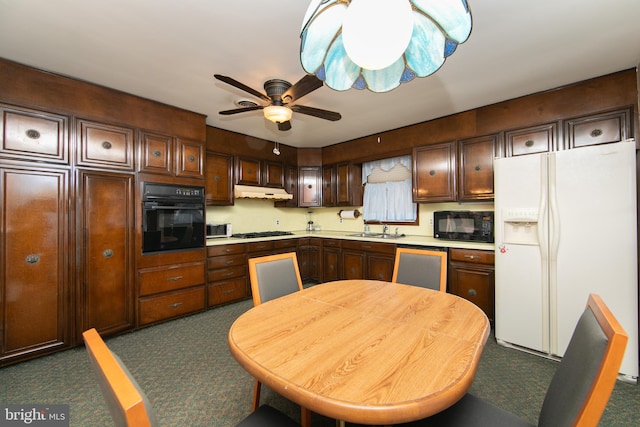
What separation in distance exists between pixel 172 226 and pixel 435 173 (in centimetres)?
328

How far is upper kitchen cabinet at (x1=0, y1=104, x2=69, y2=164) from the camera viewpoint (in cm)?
204

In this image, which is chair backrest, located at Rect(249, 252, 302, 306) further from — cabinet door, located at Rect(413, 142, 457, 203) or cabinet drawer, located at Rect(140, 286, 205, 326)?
cabinet door, located at Rect(413, 142, 457, 203)

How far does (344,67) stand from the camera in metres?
1.17

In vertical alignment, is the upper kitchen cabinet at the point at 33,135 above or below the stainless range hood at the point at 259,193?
above

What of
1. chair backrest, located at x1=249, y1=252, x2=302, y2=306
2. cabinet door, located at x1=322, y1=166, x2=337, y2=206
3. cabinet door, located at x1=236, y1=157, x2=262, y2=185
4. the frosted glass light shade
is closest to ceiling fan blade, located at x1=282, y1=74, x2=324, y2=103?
the frosted glass light shade

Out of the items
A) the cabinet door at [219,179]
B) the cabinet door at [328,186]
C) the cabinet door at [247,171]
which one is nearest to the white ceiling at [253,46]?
the cabinet door at [219,179]

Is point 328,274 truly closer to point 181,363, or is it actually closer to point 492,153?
point 181,363

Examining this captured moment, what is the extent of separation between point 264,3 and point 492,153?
270 cm

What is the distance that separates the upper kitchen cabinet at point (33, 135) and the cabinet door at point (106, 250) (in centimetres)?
26

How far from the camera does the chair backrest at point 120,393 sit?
0.50 metres

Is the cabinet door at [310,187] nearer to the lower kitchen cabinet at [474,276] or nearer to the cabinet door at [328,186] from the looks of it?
the cabinet door at [328,186]

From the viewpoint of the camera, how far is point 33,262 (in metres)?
2.15

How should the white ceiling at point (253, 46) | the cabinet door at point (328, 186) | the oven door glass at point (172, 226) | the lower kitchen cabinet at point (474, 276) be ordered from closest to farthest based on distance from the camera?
the white ceiling at point (253, 46) < the lower kitchen cabinet at point (474, 276) < the oven door glass at point (172, 226) < the cabinet door at point (328, 186)

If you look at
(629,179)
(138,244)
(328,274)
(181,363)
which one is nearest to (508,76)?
(629,179)
